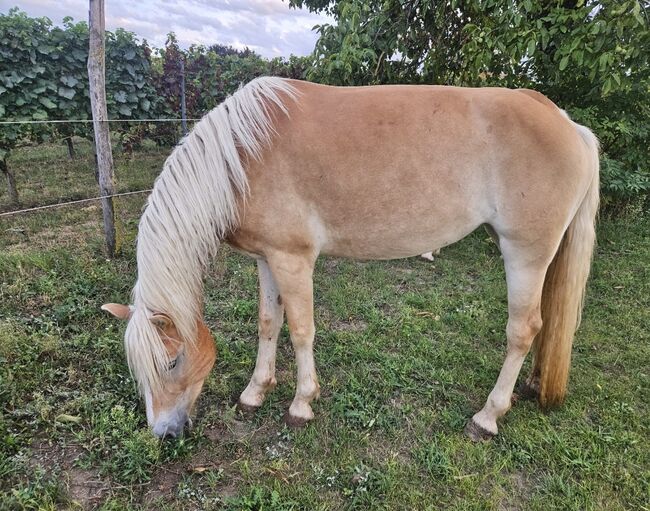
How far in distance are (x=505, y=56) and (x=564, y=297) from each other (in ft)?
9.60

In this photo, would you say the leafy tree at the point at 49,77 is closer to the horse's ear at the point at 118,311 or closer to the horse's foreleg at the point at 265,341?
the horse's ear at the point at 118,311

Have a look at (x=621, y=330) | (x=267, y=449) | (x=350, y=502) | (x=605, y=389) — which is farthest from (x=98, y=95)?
(x=621, y=330)

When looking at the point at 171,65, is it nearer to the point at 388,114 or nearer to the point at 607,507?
the point at 388,114

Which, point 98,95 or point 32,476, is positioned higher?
point 98,95

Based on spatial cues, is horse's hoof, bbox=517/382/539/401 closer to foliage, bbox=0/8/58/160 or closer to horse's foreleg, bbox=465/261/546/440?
horse's foreleg, bbox=465/261/546/440

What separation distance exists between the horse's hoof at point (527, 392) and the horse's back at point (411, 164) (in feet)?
3.81

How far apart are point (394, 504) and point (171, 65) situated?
6.66 metres

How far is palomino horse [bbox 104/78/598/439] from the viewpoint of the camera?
2.01 meters

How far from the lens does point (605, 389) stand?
2.70 m

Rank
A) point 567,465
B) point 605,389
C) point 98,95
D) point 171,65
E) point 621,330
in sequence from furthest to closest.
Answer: point 171,65
point 98,95
point 621,330
point 605,389
point 567,465

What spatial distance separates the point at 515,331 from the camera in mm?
2373

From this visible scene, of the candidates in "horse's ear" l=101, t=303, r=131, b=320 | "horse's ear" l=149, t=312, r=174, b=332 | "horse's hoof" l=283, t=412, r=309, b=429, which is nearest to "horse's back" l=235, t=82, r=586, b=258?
"horse's ear" l=149, t=312, r=174, b=332

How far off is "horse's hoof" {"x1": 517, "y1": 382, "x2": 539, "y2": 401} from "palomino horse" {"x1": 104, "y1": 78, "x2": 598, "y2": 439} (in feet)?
2.46

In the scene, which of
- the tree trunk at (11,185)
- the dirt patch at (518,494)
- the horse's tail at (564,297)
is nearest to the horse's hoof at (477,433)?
the dirt patch at (518,494)
